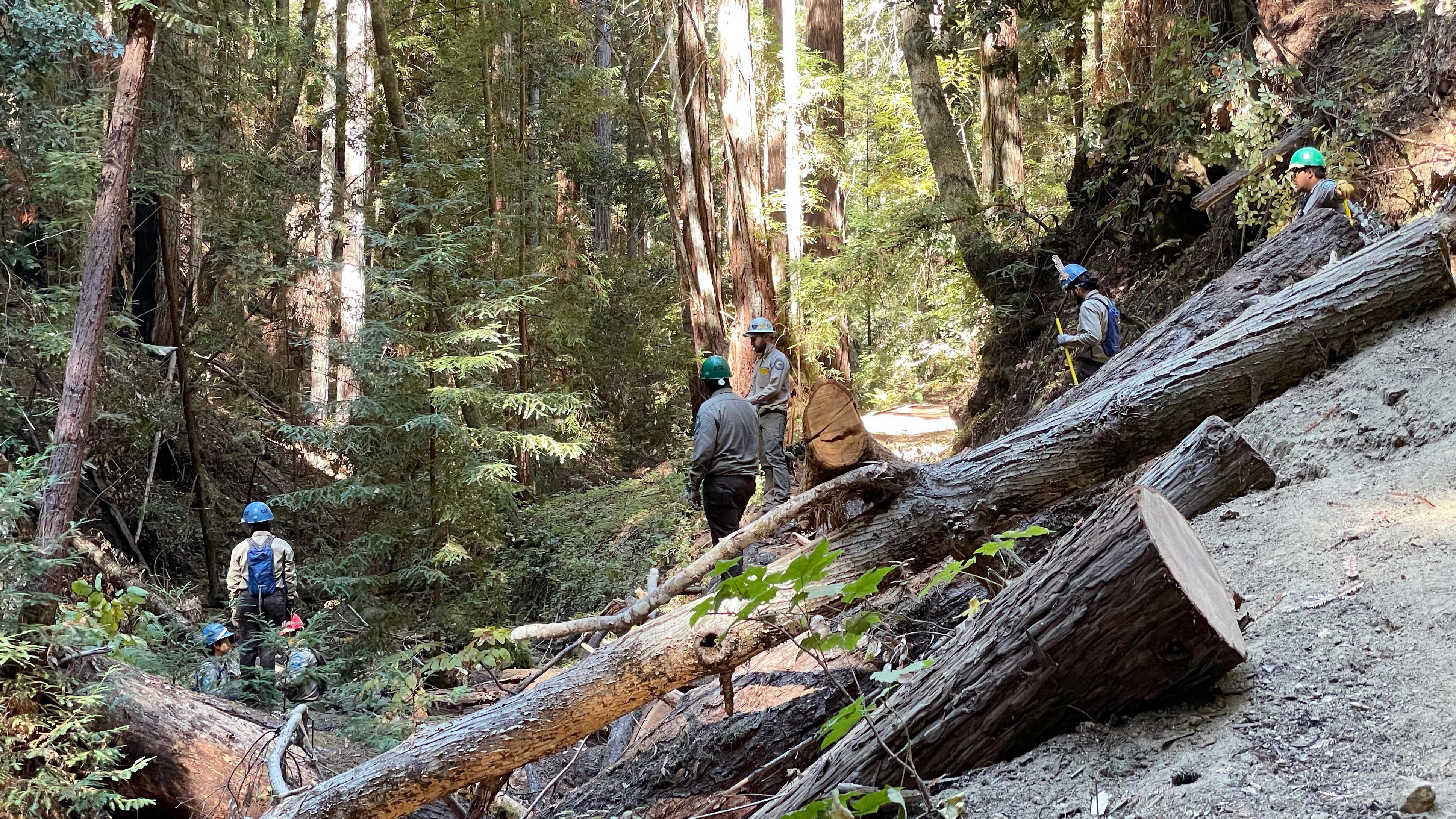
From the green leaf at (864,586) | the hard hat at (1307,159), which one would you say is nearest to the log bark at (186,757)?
the green leaf at (864,586)

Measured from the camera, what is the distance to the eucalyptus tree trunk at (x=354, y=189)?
40.3 ft

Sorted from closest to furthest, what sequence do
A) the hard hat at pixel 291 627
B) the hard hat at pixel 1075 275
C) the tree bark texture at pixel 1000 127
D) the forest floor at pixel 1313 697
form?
1. the forest floor at pixel 1313 697
2. the hard hat at pixel 291 627
3. the hard hat at pixel 1075 275
4. the tree bark texture at pixel 1000 127

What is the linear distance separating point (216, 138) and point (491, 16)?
14.0 feet

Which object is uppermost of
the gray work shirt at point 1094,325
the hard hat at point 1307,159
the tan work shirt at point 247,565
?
the hard hat at point 1307,159

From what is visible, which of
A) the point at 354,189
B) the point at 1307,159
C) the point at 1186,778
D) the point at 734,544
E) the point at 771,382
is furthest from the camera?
the point at 354,189

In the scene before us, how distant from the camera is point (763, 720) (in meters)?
5.16

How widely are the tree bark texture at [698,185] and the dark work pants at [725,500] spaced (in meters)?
4.66

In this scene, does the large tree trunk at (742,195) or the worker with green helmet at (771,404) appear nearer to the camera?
the worker with green helmet at (771,404)

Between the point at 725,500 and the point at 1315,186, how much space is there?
19.9 feet

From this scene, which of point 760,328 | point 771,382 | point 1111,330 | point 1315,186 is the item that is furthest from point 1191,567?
point 771,382

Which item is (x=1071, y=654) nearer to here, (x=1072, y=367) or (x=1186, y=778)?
(x=1186, y=778)

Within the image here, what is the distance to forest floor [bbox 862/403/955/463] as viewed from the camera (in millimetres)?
15102

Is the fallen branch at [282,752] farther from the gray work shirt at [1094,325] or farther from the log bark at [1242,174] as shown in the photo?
the log bark at [1242,174]

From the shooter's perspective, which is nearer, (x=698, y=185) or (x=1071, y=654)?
(x=1071, y=654)
